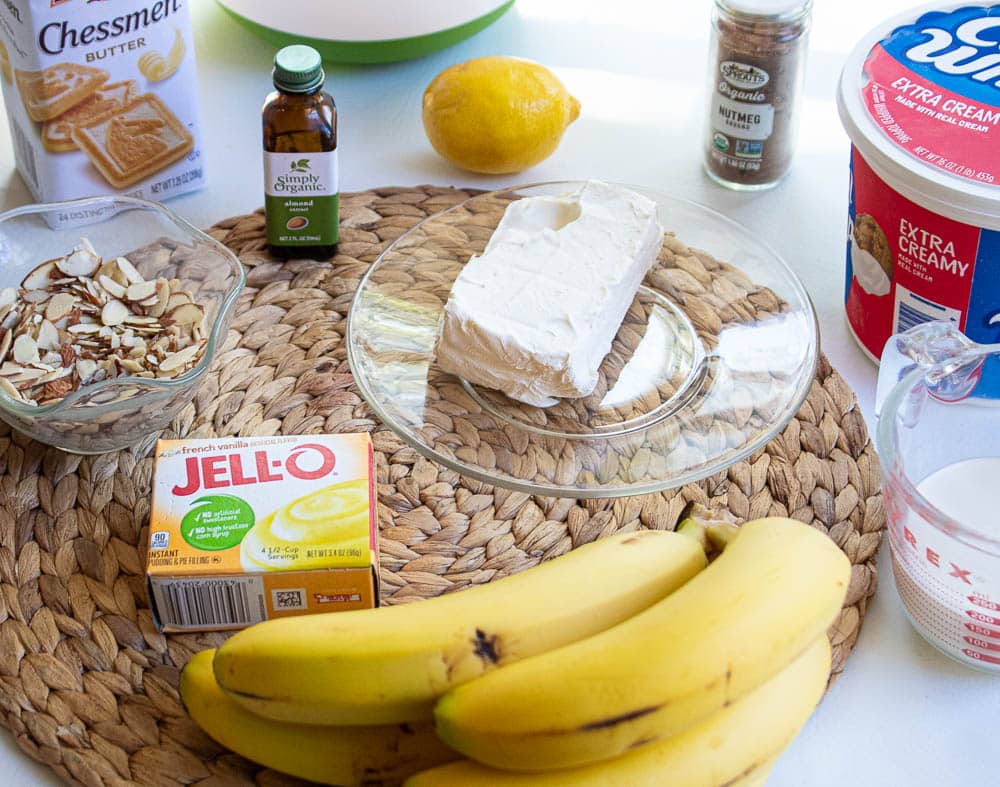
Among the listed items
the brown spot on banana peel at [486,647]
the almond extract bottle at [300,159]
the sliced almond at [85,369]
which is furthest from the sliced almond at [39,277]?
the brown spot on banana peel at [486,647]

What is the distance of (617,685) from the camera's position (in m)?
0.71

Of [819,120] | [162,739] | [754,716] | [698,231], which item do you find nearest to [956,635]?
[754,716]

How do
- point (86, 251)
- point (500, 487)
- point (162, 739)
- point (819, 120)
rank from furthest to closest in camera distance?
→ point (819, 120), point (86, 251), point (500, 487), point (162, 739)

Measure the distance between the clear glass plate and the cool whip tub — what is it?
0.26 ft

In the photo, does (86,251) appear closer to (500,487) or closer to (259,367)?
(259,367)

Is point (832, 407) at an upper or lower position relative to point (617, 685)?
lower

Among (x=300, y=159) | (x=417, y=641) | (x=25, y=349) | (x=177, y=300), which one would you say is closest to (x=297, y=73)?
(x=300, y=159)

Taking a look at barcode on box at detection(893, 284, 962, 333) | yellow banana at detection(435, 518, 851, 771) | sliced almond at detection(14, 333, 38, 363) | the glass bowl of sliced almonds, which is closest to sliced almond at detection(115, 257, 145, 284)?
the glass bowl of sliced almonds

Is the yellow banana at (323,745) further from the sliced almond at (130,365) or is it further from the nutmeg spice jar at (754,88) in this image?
the nutmeg spice jar at (754,88)

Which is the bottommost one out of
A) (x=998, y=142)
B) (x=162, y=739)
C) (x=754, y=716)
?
(x=162, y=739)

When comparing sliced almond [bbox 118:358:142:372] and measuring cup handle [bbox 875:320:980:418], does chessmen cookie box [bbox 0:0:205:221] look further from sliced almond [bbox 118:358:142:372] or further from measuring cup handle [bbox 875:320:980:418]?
measuring cup handle [bbox 875:320:980:418]

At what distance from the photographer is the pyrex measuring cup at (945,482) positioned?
0.89 metres

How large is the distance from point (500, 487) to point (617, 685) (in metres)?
0.31

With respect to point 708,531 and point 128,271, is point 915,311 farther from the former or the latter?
point 128,271
